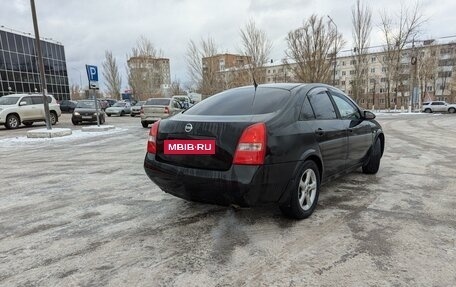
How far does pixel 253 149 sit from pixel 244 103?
0.87 meters

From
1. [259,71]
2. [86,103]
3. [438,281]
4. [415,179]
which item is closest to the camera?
[438,281]

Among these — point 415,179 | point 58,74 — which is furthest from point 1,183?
point 58,74

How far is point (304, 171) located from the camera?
3721mm

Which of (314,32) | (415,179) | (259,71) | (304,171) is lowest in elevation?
(415,179)

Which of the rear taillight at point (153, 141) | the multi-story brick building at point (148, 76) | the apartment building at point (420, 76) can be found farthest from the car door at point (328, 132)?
the multi-story brick building at point (148, 76)

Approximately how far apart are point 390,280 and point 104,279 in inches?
85.7

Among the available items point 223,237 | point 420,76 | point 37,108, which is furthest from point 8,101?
point 420,76

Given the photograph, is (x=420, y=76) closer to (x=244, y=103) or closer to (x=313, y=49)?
(x=313, y=49)

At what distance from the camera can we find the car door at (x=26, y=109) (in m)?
18.2

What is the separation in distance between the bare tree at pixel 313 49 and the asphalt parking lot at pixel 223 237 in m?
31.1

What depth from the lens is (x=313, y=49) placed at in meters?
36.0

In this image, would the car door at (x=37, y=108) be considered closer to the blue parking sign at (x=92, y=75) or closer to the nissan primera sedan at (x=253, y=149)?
the blue parking sign at (x=92, y=75)

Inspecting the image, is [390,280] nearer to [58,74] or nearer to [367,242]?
[367,242]

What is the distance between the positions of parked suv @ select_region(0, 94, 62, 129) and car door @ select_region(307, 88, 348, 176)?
18024 mm
